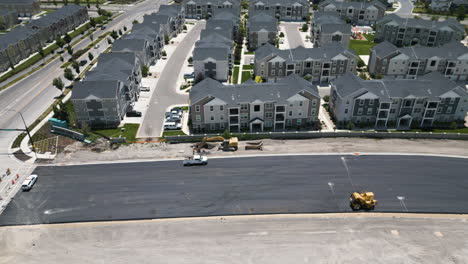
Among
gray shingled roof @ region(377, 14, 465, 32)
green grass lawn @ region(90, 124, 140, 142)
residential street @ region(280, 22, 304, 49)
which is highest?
gray shingled roof @ region(377, 14, 465, 32)

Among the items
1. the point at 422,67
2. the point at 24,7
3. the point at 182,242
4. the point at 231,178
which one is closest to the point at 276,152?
the point at 231,178

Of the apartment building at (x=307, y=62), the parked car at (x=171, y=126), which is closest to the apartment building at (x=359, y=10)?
the apartment building at (x=307, y=62)

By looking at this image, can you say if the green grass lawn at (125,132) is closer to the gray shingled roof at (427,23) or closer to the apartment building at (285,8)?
the apartment building at (285,8)

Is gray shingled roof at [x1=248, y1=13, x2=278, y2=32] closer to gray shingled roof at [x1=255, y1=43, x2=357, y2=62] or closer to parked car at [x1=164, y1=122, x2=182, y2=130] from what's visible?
gray shingled roof at [x1=255, y1=43, x2=357, y2=62]

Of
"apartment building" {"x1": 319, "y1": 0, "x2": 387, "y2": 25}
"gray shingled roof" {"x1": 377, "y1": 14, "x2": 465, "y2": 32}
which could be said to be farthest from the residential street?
"gray shingled roof" {"x1": 377, "y1": 14, "x2": 465, "y2": 32}

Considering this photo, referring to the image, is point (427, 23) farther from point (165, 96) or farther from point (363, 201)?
point (363, 201)

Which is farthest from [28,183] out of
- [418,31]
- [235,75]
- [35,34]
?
[418,31]
